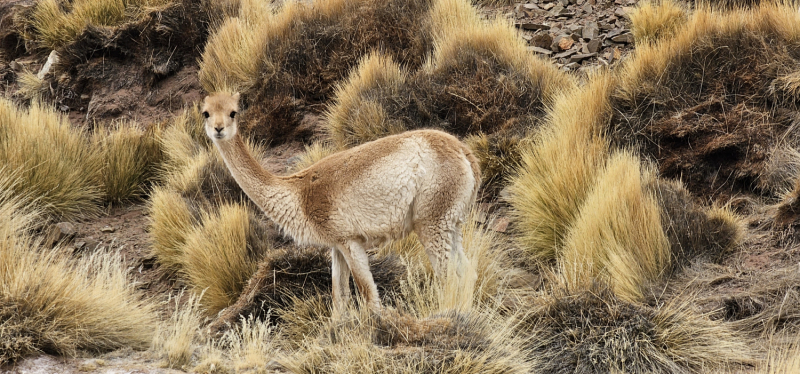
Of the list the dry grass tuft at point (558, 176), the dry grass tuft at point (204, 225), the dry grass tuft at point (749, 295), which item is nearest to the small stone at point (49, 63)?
the dry grass tuft at point (204, 225)

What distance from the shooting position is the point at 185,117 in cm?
1080

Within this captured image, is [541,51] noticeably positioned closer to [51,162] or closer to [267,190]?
[267,190]

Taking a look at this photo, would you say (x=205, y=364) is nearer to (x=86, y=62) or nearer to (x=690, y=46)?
(x=690, y=46)

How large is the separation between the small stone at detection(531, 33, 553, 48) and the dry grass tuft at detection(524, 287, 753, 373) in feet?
17.1

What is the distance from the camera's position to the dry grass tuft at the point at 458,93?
948cm

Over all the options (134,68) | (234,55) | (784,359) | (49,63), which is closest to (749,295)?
(784,359)

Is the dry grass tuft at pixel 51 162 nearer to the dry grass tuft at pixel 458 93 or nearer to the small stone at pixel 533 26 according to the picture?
the dry grass tuft at pixel 458 93

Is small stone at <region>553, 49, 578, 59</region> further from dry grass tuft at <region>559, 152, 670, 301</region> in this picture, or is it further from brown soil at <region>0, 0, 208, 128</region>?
brown soil at <region>0, 0, 208, 128</region>

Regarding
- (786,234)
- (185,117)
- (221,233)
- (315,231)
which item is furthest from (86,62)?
(786,234)

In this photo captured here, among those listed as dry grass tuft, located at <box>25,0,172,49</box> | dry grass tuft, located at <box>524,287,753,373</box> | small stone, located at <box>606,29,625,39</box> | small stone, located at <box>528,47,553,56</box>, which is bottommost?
dry grass tuft, located at <box>524,287,753,373</box>

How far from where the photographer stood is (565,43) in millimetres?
10500

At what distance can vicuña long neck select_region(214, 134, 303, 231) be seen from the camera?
6348 millimetres

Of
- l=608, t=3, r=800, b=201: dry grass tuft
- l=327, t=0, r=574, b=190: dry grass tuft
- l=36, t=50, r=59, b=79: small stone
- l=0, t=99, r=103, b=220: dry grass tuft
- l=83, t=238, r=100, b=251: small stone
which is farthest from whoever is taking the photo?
l=36, t=50, r=59, b=79: small stone

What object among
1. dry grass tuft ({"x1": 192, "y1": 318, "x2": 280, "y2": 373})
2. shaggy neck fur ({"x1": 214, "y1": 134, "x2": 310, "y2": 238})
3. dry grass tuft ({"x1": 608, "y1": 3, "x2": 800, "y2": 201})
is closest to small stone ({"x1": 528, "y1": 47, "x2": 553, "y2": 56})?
dry grass tuft ({"x1": 608, "y1": 3, "x2": 800, "y2": 201})
